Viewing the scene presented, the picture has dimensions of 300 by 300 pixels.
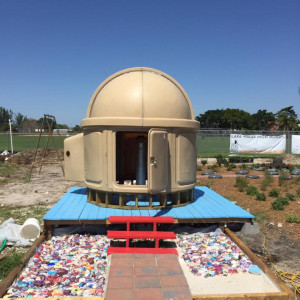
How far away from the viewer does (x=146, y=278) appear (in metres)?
4.17

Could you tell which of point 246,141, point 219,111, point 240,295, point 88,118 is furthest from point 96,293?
point 219,111

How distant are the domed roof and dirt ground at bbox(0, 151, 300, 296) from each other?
10.6 feet

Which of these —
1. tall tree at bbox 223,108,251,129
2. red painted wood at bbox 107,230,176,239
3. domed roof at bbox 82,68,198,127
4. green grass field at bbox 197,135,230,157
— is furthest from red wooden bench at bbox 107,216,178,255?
tall tree at bbox 223,108,251,129

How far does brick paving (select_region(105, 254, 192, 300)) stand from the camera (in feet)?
12.3

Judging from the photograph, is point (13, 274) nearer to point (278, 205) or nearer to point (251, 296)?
point (251, 296)

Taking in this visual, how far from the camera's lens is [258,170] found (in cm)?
1738

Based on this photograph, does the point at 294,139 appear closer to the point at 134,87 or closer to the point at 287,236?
the point at 287,236

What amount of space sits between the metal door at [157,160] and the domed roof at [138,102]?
0.32 meters

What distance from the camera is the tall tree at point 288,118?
67981mm

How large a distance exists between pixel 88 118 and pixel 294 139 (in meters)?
21.5

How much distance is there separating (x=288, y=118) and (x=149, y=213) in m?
70.5

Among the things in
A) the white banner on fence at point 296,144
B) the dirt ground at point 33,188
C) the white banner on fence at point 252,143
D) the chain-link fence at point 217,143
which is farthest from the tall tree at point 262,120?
the dirt ground at point 33,188

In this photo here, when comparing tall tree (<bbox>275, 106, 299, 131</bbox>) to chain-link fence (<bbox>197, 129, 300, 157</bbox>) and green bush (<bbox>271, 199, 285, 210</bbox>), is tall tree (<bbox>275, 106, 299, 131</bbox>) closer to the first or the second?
chain-link fence (<bbox>197, 129, 300, 157</bbox>)

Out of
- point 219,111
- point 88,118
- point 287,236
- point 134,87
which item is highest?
point 219,111
